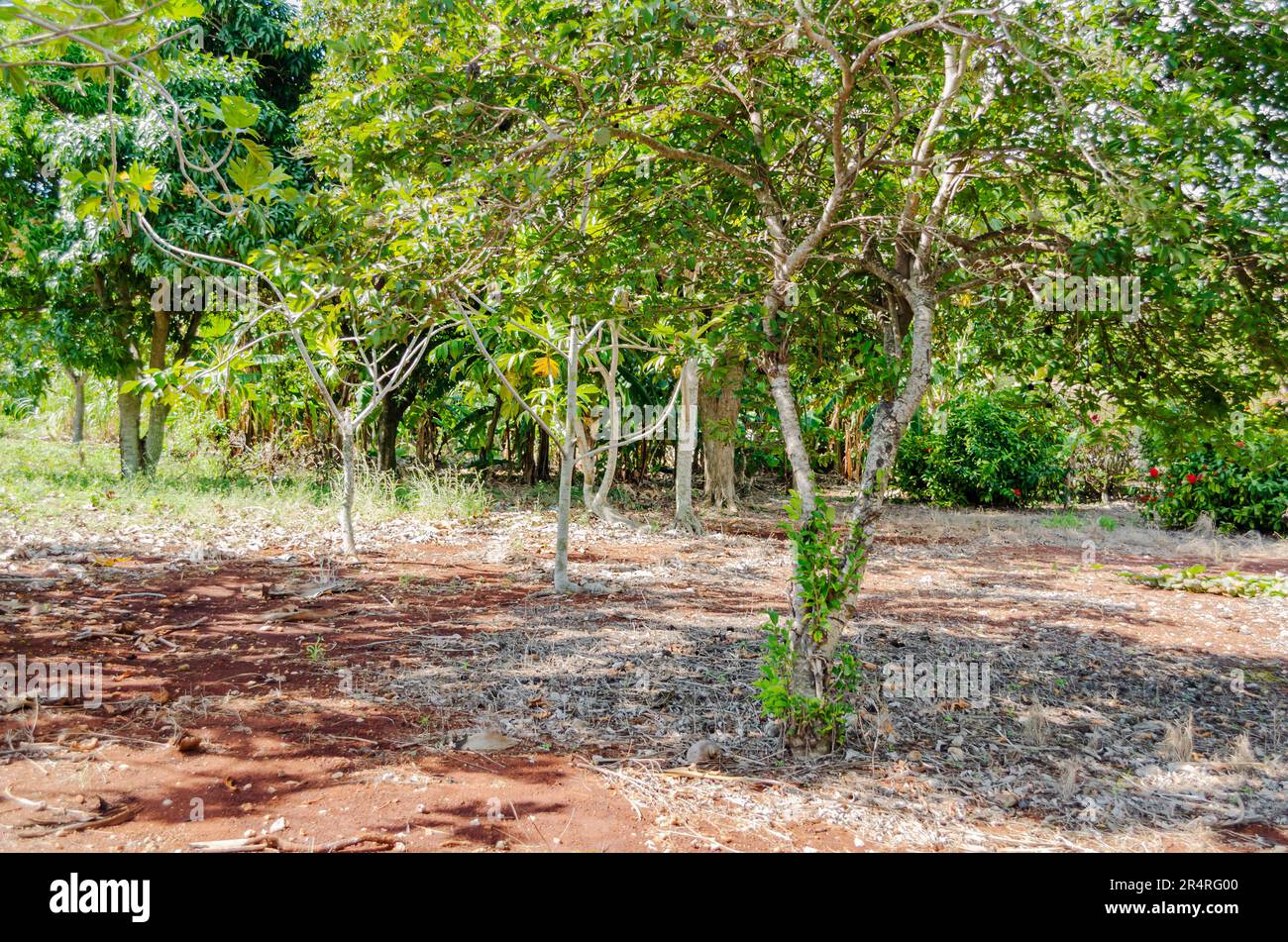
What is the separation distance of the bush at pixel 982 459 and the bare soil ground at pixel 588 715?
5536 mm

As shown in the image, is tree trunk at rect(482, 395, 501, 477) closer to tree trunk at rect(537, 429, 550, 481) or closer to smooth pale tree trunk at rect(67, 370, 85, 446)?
tree trunk at rect(537, 429, 550, 481)

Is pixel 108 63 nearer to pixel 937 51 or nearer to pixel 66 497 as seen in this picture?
pixel 937 51

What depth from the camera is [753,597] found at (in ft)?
24.0

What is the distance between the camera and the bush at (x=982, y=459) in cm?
1353

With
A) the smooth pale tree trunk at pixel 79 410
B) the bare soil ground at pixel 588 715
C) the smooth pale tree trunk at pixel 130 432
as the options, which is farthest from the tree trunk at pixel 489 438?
the smooth pale tree trunk at pixel 79 410

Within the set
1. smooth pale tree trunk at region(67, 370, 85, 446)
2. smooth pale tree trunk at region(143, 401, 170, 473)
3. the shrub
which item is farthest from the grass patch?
the shrub

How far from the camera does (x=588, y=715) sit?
14.4 feet

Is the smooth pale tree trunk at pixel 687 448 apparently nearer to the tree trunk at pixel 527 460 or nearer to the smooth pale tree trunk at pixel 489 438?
the smooth pale tree trunk at pixel 489 438

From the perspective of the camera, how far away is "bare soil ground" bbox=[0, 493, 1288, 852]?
10.6ft

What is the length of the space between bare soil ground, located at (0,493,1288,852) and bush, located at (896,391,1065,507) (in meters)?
5.54

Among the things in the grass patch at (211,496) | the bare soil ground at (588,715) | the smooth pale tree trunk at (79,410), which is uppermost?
the smooth pale tree trunk at (79,410)

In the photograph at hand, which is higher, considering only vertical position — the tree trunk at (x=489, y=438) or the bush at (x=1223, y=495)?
the tree trunk at (x=489, y=438)

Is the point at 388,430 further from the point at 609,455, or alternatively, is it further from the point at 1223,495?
the point at 1223,495

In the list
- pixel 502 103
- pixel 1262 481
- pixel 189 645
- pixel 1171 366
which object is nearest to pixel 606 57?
pixel 502 103
